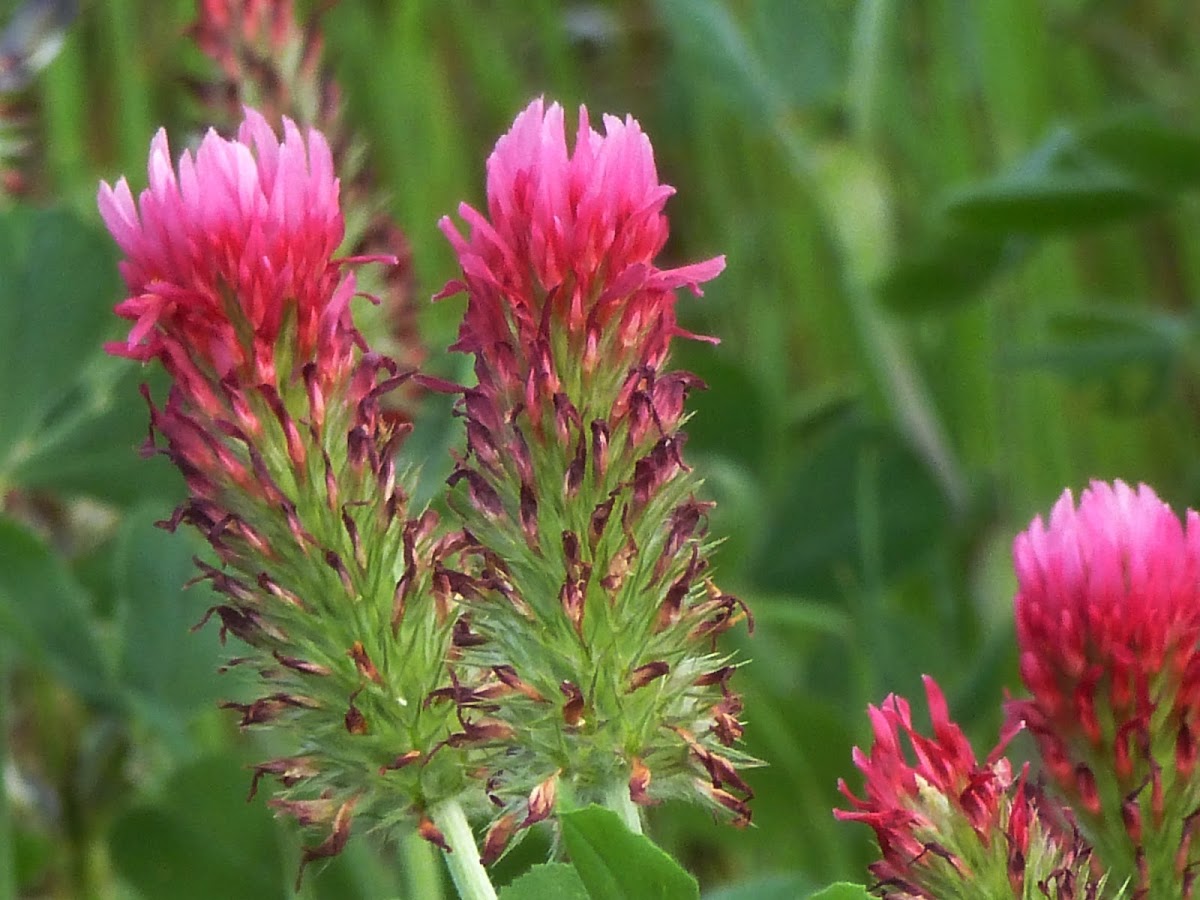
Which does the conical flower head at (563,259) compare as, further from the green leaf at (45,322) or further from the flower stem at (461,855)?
the green leaf at (45,322)

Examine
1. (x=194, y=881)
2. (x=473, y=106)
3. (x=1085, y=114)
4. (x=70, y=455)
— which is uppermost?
(x=473, y=106)

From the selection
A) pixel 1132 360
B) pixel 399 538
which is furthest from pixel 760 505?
pixel 399 538

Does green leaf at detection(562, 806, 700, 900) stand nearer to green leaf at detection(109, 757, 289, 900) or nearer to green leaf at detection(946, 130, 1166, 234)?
green leaf at detection(109, 757, 289, 900)

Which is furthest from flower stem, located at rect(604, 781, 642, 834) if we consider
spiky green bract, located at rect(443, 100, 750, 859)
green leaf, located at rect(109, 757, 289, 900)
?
green leaf, located at rect(109, 757, 289, 900)

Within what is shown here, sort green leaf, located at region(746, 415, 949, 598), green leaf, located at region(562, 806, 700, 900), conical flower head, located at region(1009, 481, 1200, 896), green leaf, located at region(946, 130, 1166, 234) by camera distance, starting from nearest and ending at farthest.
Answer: green leaf, located at region(562, 806, 700, 900)
conical flower head, located at region(1009, 481, 1200, 896)
green leaf, located at region(946, 130, 1166, 234)
green leaf, located at region(746, 415, 949, 598)

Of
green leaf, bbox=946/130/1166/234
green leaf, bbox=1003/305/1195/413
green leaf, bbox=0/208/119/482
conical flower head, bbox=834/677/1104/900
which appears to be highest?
green leaf, bbox=0/208/119/482

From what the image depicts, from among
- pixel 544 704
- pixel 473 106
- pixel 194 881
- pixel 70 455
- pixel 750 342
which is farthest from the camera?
pixel 473 106

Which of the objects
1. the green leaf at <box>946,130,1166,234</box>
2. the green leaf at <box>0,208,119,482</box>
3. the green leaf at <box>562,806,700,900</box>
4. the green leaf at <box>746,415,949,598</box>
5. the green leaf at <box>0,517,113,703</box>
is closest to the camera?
the green leaf at <box>562,806,700,900</box>

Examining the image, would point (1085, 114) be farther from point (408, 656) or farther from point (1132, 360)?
point (408, 656)

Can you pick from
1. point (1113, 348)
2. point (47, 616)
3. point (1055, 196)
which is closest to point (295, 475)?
point (47, 616)
